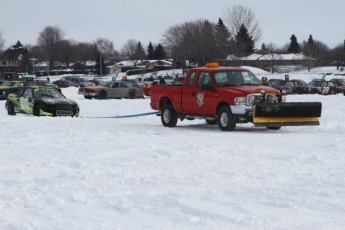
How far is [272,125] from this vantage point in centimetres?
1541

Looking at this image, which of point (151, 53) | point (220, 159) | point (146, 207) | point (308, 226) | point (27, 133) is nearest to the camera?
point (308, 226)

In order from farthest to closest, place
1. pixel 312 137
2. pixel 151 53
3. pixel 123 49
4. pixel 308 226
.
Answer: pixel 123 49 → pixel 151 53 → pixel 312 137 → pixel 308 226

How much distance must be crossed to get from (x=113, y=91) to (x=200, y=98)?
919 inches

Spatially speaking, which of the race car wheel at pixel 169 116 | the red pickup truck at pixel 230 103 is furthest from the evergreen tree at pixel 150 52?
the red pickup truck at pixel 230 103

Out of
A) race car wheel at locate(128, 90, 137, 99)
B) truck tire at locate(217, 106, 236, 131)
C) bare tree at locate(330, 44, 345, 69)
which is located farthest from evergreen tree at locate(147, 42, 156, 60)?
truck tire at locate(217, 106, 236, 131)

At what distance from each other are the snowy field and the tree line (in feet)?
229

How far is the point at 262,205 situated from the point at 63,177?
9.83 feet

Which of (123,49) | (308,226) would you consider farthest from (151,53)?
(308,226)

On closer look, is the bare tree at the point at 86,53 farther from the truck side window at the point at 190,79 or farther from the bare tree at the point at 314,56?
the truck side window at the point at 190,79

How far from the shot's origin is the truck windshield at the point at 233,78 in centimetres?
1645

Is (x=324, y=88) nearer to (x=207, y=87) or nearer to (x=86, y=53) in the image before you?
(x=207, y=87)

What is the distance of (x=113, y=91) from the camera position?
1558 inches

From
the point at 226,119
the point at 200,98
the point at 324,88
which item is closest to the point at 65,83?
the point at 324,88

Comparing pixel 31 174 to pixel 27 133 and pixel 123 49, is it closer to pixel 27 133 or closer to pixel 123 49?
pixel 27 133
